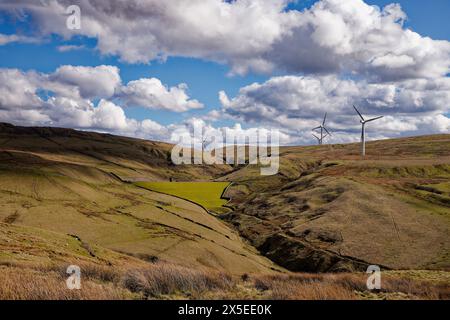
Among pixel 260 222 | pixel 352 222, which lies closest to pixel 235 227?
pixel 260 222

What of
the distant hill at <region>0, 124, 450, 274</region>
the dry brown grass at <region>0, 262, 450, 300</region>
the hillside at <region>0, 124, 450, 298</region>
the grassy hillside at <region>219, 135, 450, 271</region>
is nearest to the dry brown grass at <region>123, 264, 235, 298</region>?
the dry brown grass at <region>0, 262, 450, 300</region>

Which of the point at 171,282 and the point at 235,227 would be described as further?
the point at 235,227

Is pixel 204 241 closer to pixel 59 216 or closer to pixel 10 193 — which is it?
pixel 59 216

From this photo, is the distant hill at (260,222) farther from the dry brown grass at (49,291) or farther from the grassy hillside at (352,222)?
the dry brown grass at (49,291)

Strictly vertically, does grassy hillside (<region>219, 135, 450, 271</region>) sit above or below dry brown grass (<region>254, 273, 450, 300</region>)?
below

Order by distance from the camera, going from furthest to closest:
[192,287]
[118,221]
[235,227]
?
[235,227]
[118,221]
[192,287]

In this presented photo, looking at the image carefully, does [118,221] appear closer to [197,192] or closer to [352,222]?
[352,222]

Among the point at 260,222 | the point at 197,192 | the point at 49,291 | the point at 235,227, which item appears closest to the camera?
the point at 49,291

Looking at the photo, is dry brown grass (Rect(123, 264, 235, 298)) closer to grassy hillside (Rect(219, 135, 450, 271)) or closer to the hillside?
the hillside

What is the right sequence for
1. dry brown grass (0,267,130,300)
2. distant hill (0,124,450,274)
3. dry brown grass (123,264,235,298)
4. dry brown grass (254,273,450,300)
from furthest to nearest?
distant hill (0,124,450,274)
dry brown grass (123,264,235,298)
dry brown grass (254,273,450,300)
dry brown grass (0,267,130,300)

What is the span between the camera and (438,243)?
272 ft

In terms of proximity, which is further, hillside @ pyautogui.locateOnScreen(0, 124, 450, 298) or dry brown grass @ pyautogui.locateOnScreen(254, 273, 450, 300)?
hillside @ pyautogui.locateOnScreen(0, 124, 450, 298)

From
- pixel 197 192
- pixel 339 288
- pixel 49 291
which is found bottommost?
pixel 197 192
